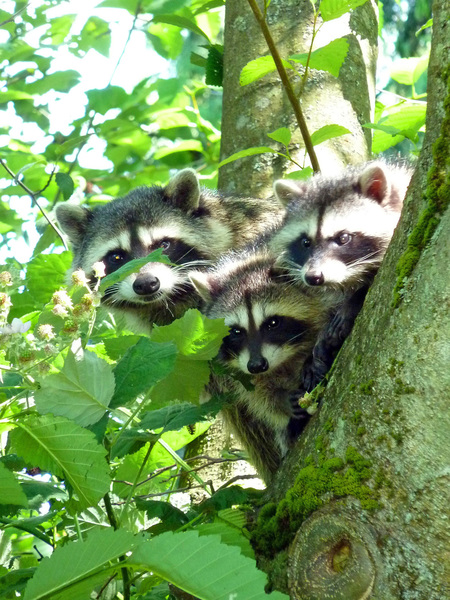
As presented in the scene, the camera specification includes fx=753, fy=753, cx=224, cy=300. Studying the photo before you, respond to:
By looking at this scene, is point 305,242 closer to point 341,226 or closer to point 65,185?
point 341,226

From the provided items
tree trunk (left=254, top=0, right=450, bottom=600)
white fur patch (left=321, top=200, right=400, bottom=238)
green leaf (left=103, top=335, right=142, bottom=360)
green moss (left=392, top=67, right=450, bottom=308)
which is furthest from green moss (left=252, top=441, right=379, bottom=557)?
white fur patch (left=321, top=200, right=400, bottom=238)

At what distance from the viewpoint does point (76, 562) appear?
1.62 meters

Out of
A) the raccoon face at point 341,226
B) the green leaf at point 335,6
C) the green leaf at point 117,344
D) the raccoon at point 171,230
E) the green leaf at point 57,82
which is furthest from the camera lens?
the green leaf at point 57,82

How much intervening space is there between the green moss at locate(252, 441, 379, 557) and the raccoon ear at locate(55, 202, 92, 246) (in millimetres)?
2910

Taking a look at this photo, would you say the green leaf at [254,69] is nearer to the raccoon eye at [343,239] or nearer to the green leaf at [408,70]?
the raccoon eye at [343,239]

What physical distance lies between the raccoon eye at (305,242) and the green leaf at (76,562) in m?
2.20

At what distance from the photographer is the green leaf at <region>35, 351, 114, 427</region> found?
6.89 feet

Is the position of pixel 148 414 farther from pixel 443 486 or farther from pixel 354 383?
pixel 443 486

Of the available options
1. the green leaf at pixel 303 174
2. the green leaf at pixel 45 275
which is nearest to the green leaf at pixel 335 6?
the green leaf at pixel 303 174

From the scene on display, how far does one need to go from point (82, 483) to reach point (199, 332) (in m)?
0.60

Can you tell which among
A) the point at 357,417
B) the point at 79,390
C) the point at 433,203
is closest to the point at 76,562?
the point at 79,390

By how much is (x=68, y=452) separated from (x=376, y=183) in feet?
6.74

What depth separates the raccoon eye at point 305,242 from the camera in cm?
360

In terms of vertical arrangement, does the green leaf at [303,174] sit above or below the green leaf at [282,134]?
above
